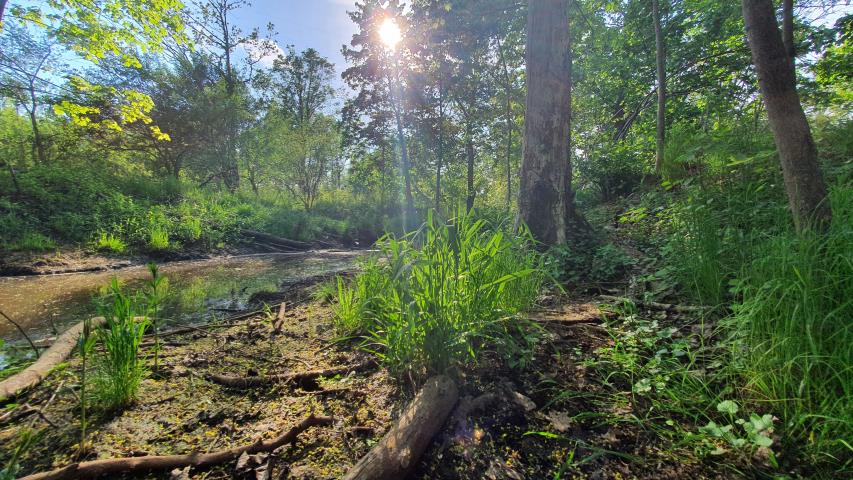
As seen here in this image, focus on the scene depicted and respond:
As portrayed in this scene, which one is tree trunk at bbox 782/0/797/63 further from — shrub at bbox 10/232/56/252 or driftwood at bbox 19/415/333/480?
shrub at bbox 10/232/56/252

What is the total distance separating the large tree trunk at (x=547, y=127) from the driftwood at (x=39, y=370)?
3.66 metres

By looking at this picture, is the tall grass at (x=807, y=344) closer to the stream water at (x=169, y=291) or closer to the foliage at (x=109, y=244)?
the stream water at (x=169, y=291)

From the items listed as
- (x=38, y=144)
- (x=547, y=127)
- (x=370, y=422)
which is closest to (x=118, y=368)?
(x=370, y=422)

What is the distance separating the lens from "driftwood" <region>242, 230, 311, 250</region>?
39.2 feet

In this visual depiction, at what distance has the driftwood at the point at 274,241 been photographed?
11936mm

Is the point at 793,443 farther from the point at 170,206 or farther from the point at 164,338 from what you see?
the point at 170,206

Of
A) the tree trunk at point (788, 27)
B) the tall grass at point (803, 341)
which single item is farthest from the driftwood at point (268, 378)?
the tree trunk at point (788, 27)

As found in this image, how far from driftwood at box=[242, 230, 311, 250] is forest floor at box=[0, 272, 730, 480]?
10.7 meters

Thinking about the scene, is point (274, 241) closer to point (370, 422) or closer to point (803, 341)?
point (370, 422)

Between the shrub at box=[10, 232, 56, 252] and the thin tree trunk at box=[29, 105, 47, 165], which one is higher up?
the thin tree trunk at box=[29, 105, 47, 165]

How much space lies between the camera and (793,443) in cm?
105

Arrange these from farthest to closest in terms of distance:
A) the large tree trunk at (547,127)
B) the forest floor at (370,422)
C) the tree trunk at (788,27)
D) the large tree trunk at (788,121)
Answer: the large tree trunk at (547,127) < the tree trunk at (788,27) < the large tree trunk at (788,121) < the forest floor at (370,422)

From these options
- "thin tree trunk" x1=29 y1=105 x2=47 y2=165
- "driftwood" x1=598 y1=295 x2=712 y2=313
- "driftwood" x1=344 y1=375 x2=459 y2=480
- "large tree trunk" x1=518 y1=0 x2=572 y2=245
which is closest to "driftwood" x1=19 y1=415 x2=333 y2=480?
"driftwood" x1=344 y1=375 x2=459 y2=480

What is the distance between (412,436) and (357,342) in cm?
127
